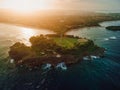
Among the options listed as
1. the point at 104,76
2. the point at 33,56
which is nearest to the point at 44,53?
the point at 33,56

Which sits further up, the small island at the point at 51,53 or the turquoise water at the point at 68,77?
the small island at the point at 51,53

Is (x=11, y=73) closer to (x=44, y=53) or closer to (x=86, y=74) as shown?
(x=44, y=53)

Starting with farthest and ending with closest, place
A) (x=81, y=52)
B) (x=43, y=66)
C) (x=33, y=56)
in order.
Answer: (x=81, y=52), (x=33, y=56), (x=43, y=66)

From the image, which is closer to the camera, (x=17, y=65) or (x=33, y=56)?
(x=17, y=65)

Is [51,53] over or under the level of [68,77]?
over

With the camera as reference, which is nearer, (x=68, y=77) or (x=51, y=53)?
(x=68, y=77)

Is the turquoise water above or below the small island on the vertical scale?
below

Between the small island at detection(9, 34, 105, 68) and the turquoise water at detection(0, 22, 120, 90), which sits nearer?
the turquoise water at detection(0, 22, 120, 90)

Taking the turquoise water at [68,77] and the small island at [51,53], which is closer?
the turquoise water at [68,77]
